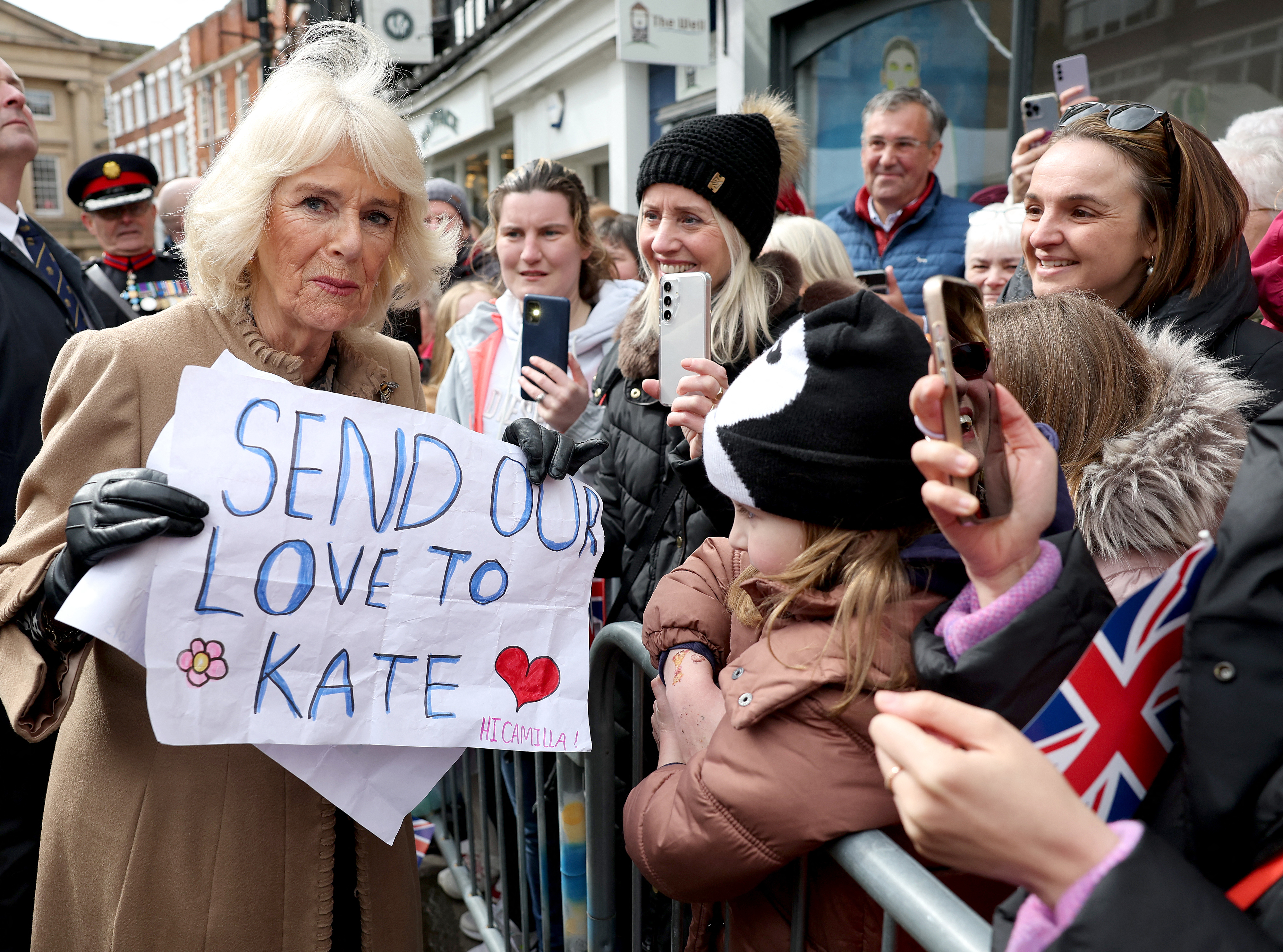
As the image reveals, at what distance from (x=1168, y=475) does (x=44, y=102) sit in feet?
203

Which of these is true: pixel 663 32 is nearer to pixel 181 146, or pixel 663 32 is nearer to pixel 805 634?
pixel 805 634

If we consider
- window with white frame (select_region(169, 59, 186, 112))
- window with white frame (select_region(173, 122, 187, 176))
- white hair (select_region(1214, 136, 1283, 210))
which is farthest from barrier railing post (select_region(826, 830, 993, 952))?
window with white frame (select_region(169, 59, 186, 112))

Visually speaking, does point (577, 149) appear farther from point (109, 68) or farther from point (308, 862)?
point (109, 68)

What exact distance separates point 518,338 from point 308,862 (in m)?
2.06

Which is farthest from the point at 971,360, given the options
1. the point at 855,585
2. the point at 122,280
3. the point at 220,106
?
the point at 220,106

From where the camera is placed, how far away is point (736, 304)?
2.37 meters

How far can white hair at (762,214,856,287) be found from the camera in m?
3.34

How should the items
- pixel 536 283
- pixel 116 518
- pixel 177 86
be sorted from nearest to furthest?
pixel 116 518
pixel 536 283
pixel 177 86

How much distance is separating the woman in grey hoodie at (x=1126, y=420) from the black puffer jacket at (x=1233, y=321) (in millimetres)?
415

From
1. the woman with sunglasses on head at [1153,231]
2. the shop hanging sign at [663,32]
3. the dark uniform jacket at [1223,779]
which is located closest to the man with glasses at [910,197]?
the woman with sunglasses on head at [1153,231]

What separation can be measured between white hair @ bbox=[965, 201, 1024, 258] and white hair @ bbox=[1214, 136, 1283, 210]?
0.63m

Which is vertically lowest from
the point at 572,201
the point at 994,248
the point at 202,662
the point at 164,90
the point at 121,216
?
the point at 202,662

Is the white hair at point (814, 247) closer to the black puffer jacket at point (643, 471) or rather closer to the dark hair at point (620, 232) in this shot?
the black puffer jacket at point (643, 471)

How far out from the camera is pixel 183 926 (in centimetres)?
160
